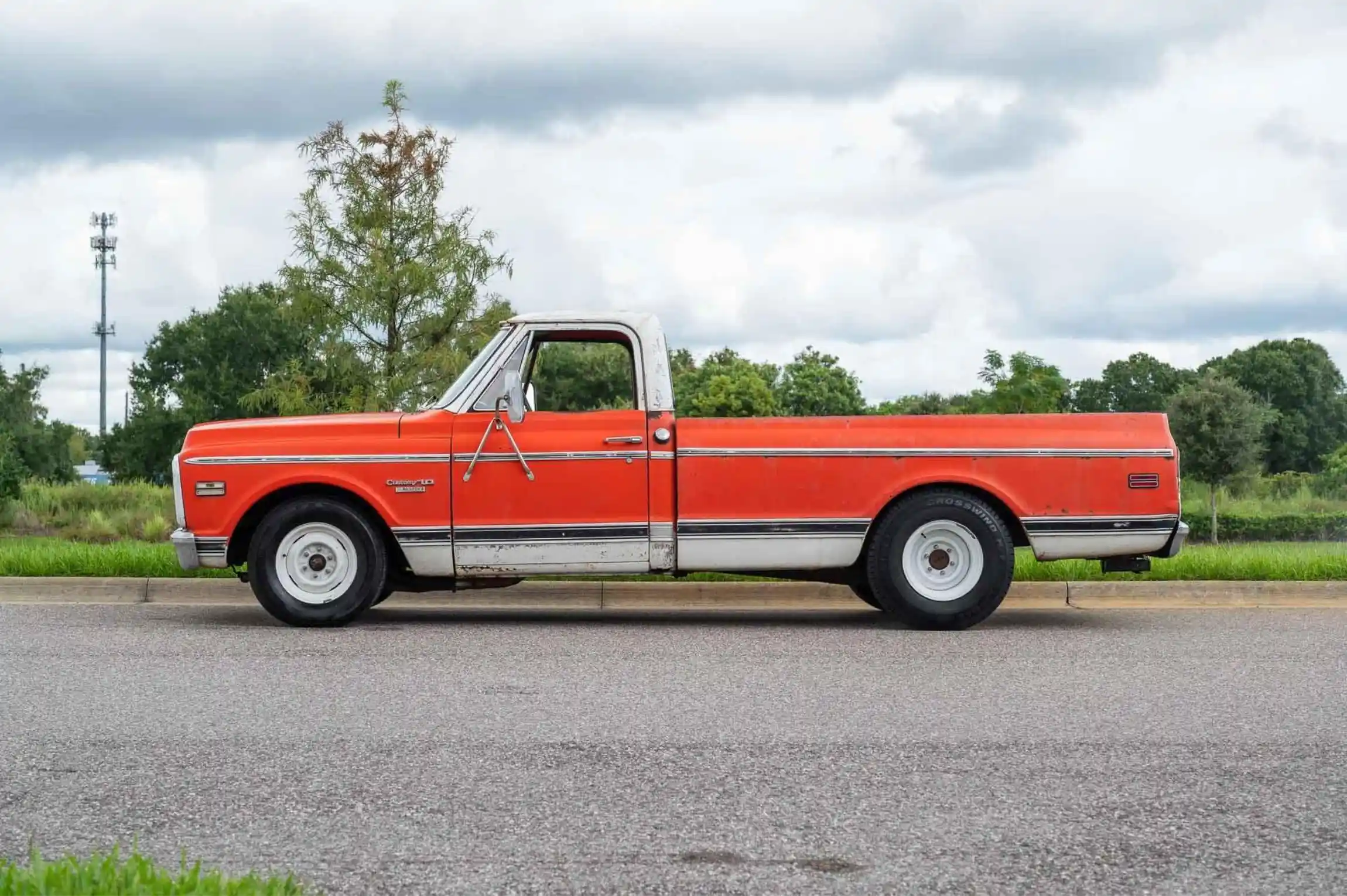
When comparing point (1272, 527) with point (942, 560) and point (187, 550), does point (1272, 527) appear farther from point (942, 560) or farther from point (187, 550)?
point (187, 550)

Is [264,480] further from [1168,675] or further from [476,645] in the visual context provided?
[1168,675]

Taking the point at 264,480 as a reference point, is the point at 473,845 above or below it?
below

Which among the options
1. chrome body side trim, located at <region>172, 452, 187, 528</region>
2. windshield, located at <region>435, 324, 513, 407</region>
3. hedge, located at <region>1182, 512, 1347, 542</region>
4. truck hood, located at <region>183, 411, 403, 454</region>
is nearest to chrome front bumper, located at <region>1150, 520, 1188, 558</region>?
windshield, located at <region>435, 324, 513, 407</region>

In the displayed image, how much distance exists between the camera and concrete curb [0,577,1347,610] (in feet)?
38.0

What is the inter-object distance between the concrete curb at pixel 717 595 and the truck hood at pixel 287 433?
1980 mm

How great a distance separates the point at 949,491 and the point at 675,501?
6.27 ft

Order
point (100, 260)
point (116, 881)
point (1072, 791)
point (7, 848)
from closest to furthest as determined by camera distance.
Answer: point (116, 881) < point (7, 848) < point (1072, 791) < point (100, 260)

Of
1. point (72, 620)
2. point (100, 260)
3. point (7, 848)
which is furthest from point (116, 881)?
point (100, 260)

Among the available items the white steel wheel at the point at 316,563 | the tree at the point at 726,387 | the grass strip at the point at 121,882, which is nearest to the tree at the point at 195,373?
the tree at the point at 726,387

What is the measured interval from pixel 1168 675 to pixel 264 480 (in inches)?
237

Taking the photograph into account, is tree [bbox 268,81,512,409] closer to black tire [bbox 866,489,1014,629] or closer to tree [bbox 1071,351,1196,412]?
black tire [bbox 866,489,1014,629]

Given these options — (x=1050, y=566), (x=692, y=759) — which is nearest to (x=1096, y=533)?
(x=1050, y=566)

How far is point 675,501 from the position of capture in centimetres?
1009

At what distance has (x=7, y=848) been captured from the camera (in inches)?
176
